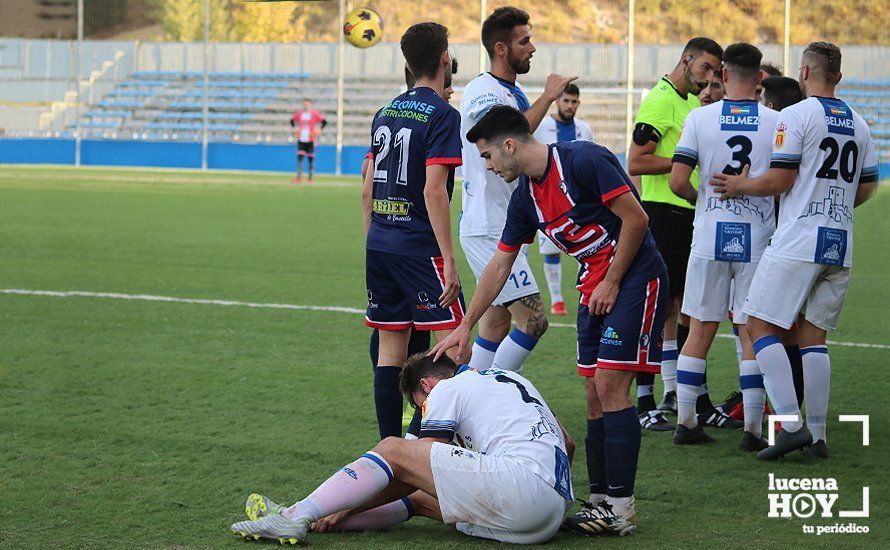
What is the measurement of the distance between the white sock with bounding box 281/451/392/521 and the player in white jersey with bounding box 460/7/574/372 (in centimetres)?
191

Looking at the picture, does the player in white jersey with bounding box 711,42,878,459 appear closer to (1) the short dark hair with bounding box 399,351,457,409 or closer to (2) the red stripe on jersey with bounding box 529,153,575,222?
(2) the red stripe on jersey with bounding box 529,153,575,222

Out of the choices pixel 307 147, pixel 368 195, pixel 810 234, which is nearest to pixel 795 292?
pixel 810 234

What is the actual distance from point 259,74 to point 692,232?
38.6 metres

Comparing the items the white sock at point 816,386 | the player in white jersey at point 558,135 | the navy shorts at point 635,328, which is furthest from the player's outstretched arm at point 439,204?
the player in white jersey at point 558,135

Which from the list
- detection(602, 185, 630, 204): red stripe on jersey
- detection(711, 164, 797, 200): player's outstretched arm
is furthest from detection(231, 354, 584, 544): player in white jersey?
detection(711, 164, 797, 200): player's outstretched arm

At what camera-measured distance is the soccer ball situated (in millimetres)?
28078

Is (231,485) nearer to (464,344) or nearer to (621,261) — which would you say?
(464,344)

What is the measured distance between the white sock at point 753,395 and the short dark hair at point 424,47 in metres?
2.36

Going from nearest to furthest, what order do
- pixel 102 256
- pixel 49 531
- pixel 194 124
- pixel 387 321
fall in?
pixel 49 531
pixel 387 321
pixel 102 256
pixel 194 124

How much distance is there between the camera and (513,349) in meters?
6.50

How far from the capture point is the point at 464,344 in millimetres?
4742

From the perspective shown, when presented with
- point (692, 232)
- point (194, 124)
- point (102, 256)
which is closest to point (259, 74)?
point (194, 124)

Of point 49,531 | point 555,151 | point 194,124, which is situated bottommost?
point 49,531

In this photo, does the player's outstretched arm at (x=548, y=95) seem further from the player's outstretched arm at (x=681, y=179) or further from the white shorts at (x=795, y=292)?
the white shorts at (x=795, y=292)
